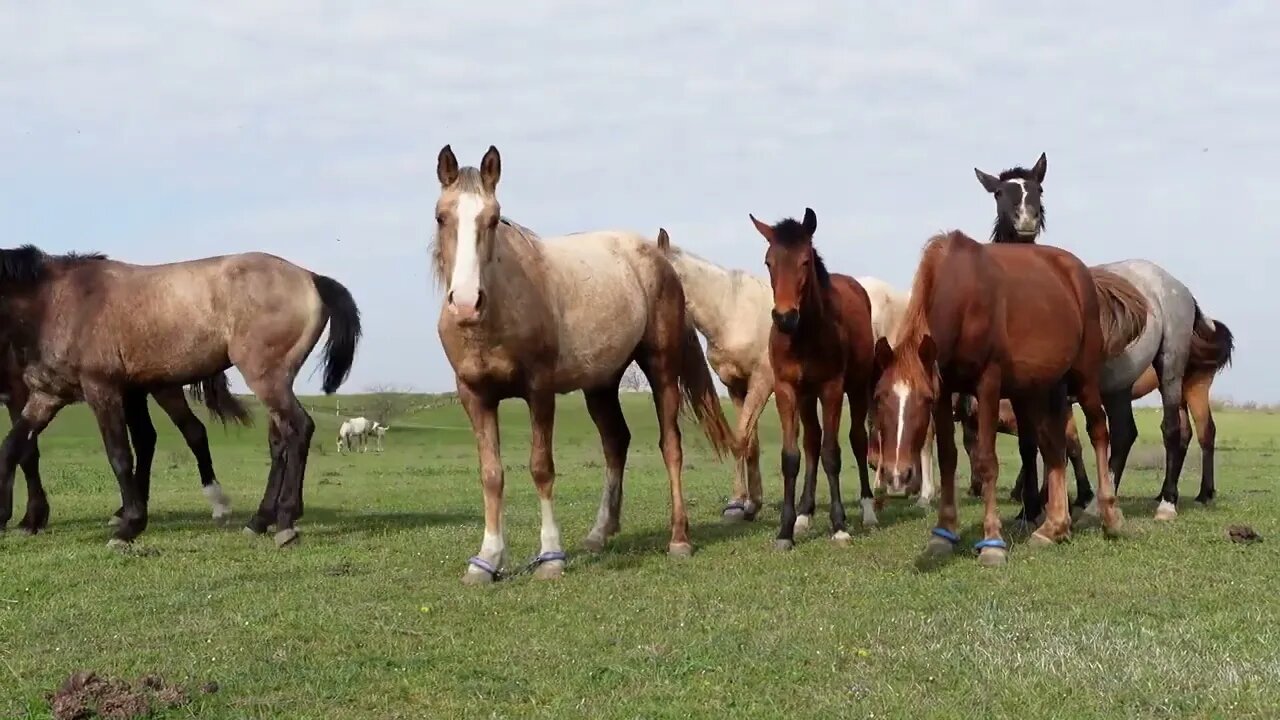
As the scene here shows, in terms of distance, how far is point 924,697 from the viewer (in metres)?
4.89

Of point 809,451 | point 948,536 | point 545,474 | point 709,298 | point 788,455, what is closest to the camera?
point 545,474

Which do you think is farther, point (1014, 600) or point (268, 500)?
point (268, 500)

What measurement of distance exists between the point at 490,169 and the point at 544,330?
3.68 ft

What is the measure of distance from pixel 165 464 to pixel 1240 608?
21243 mm

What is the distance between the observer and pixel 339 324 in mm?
11102

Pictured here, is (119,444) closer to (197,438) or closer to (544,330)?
(197,438)

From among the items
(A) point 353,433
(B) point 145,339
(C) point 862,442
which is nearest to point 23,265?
(B) point 145,339

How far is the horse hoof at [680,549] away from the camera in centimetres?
901

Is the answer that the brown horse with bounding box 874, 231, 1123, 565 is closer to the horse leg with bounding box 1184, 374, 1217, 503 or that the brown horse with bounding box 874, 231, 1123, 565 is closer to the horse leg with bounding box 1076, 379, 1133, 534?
the horse leg with bounding box 1076, 379, 1133, 534

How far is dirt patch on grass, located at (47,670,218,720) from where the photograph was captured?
4.83 meters

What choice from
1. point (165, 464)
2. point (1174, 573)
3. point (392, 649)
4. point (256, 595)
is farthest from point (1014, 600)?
point (165, 464)

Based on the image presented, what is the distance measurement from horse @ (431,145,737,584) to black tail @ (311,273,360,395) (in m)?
2.56

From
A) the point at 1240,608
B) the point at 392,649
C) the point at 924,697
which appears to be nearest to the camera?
the point at 924,697

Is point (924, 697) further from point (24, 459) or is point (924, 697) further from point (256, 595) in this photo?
point (24, 459)
